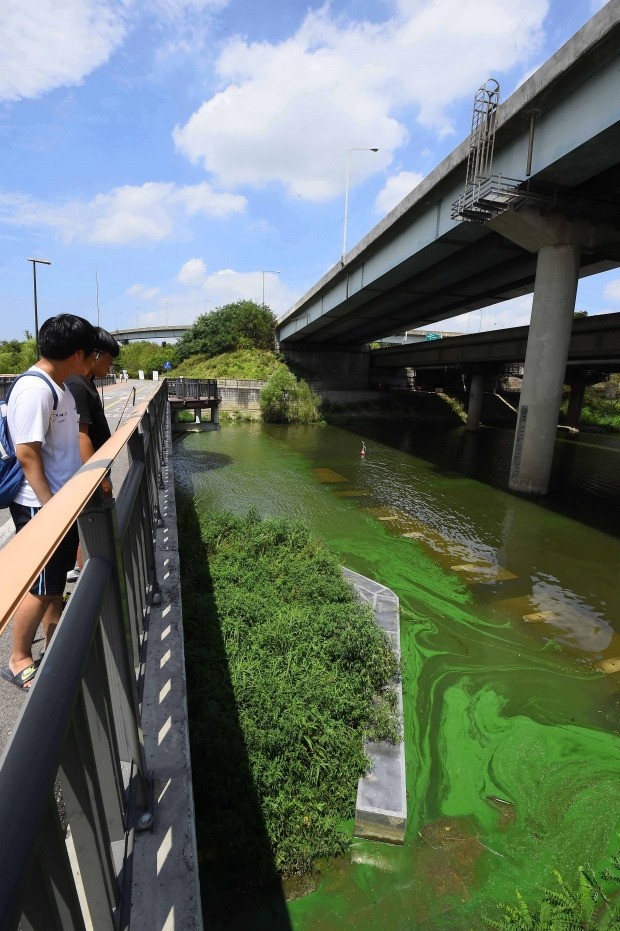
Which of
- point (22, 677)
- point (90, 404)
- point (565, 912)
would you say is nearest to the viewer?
point (22, 677)

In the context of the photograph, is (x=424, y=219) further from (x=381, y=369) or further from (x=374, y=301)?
(x=381, y=369)

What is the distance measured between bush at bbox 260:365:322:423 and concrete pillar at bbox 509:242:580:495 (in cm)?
1936

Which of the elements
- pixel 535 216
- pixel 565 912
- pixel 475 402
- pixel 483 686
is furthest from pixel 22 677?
pixel 475 402

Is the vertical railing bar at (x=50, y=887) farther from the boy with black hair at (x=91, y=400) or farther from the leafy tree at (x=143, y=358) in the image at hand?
the leafy tree at (x=143, y=358)

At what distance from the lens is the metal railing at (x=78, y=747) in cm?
87

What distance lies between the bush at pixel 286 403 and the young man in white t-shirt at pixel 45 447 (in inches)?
1114

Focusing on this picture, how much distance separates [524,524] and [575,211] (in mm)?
7763

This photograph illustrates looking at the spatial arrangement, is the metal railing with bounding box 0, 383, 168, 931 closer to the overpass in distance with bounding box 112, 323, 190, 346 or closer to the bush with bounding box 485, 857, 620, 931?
the bush with bounding box 485, 857, 620, 931

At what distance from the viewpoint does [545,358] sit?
1246 cm

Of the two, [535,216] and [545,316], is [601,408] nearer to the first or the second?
[545,316]

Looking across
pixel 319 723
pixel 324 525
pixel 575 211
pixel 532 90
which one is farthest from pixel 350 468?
pixel 319 723

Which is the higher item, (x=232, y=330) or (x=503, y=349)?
(x=232, y=330)

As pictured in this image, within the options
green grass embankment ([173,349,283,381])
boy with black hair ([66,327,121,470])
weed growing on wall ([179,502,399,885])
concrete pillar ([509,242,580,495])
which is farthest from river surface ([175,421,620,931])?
green grass embankment ([173,349,283,381])

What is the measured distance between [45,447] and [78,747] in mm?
1868
